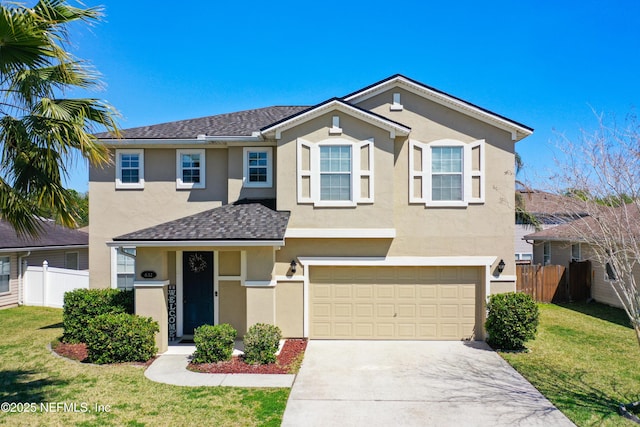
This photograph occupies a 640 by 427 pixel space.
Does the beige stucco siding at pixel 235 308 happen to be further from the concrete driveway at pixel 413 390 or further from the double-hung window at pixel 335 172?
the double-hung window at pixel 335 172

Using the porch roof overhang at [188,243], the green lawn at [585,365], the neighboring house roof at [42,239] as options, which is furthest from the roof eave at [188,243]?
the neighboring house roof at [42,239]

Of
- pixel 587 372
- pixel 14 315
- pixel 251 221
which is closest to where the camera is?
pixel 587 372

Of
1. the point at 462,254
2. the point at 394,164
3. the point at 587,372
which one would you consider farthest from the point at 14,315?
the point at 587,372

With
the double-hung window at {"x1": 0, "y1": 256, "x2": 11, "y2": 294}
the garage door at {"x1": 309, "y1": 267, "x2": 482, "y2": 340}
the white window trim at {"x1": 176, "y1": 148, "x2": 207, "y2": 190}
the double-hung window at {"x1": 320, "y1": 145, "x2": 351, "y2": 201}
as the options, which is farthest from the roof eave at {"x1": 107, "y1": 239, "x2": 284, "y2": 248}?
the double-hung window at {"x1": 0, "y1": 256, "x2": 11, "y2": 294}

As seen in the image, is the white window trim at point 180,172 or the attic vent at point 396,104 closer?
the attic vent at point 396,104

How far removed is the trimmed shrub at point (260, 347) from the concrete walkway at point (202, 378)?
2.12ft

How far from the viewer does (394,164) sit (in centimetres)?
1183

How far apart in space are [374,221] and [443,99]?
4069mm

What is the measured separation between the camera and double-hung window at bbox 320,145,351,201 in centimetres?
1125

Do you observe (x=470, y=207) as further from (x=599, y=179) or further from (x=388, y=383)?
(x=388, y=383)

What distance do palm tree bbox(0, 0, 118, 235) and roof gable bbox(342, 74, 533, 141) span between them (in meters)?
7.24

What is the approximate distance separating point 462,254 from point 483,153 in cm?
293

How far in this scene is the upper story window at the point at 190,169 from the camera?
12.9 m

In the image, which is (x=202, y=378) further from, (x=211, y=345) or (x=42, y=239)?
(x=42, y=239)
